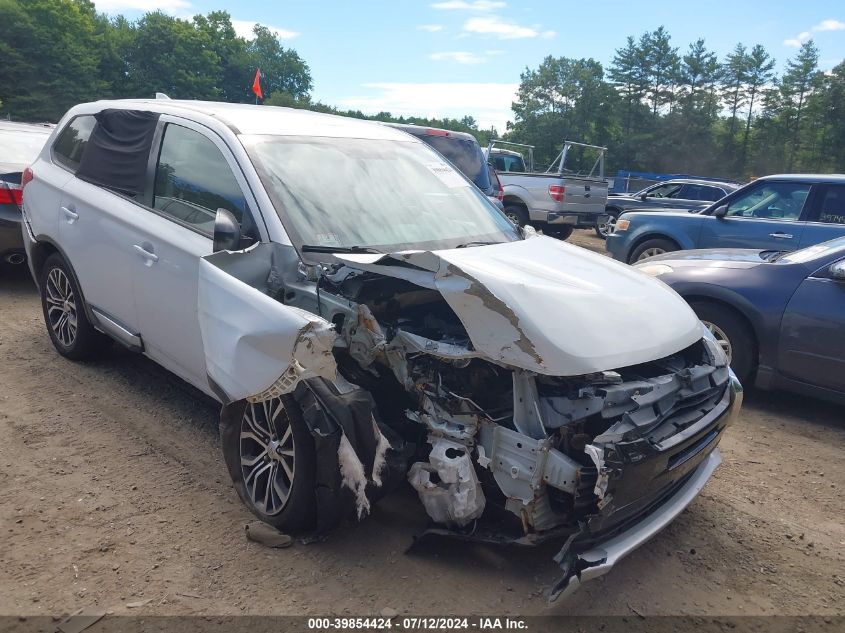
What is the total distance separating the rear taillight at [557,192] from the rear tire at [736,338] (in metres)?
9.47

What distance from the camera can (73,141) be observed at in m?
4.80

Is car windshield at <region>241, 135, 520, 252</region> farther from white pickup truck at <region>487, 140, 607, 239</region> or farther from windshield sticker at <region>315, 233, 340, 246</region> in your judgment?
white pickup truck at <region>487, 140, 607, 239</region>

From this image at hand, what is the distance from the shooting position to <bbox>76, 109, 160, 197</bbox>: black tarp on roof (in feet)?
13.3

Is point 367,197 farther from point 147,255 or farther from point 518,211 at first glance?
point 518,211

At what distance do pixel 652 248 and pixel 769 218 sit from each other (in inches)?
69.5

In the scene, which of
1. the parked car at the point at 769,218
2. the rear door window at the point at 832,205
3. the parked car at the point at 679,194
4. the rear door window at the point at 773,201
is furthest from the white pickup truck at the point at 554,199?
the rear door window at the point at 832,205

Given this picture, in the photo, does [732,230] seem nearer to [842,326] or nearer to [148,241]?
[842,326]

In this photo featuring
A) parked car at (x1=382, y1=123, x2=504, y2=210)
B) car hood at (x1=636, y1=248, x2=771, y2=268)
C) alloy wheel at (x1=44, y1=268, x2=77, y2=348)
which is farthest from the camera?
parked car at (x1=382, y1=123, x2=504, y2=210)

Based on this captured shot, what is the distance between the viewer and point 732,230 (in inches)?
319

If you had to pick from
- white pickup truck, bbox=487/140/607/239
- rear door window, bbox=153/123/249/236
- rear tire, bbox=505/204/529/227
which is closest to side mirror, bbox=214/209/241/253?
rear door window, bbox=153/123/249/236

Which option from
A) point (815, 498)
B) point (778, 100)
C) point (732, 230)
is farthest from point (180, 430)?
point (778, 100)

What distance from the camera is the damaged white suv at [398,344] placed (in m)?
2.57

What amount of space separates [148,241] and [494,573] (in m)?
2.59

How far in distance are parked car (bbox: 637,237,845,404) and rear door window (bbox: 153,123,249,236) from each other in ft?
11.9
